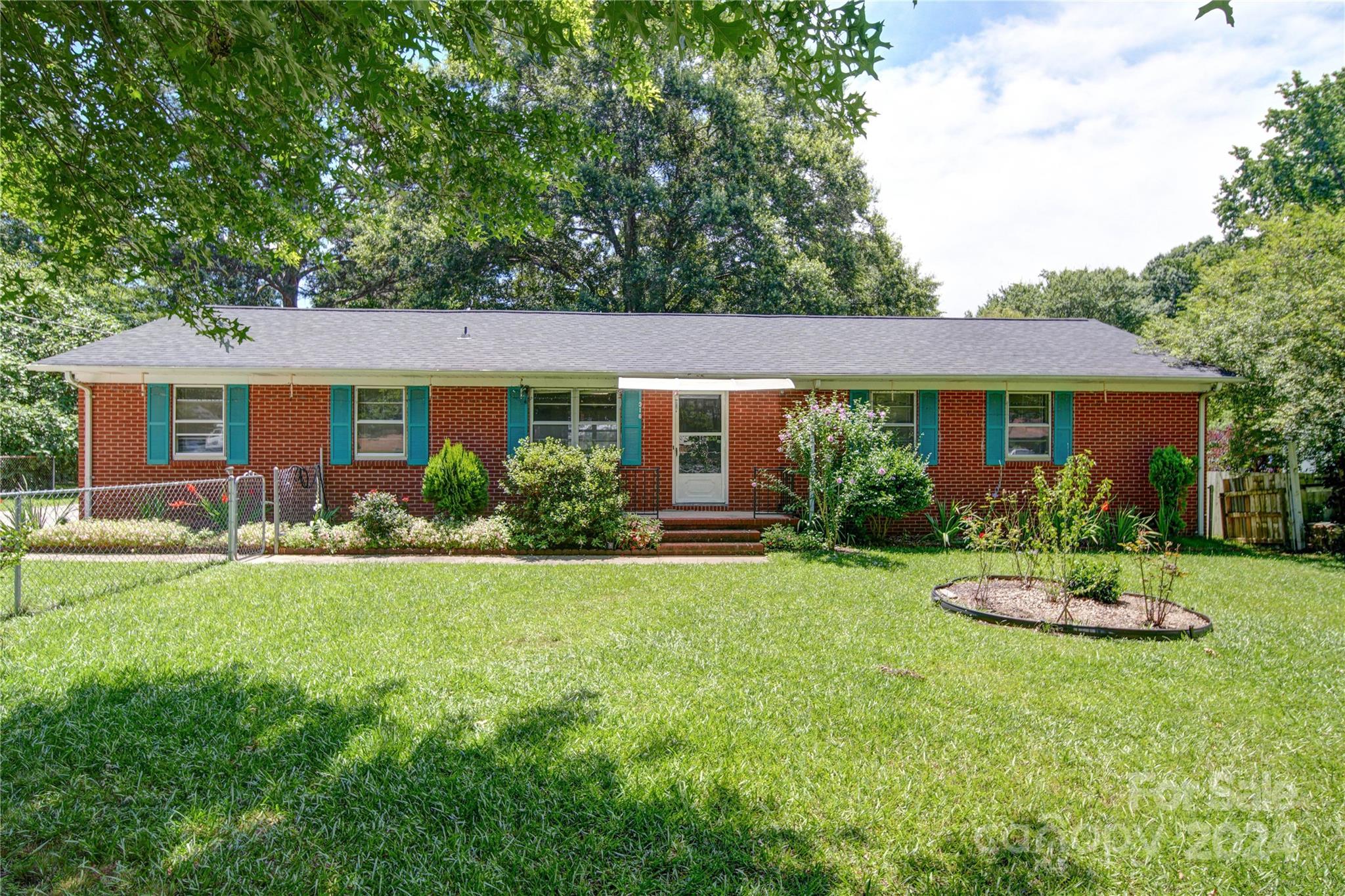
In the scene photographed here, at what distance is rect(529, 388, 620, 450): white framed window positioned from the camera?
13023mm

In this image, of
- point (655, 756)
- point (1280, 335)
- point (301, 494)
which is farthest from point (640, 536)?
point (1280, 335)

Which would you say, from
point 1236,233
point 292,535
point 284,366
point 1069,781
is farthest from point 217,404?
point 1236,233

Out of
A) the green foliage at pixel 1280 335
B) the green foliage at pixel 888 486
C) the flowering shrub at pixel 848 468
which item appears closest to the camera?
the green foliage at pixel 1280 335

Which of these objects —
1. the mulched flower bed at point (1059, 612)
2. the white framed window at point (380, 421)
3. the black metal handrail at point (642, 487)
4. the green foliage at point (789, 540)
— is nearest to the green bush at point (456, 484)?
the white framed window at point (380, 421)

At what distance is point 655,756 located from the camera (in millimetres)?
3646

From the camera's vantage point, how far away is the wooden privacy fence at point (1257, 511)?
13281 millimetres

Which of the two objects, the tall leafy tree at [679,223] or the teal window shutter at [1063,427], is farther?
the tall leafy tree at [679,223]

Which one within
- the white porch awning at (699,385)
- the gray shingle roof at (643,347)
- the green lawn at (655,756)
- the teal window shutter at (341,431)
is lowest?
the green lawn at (655,756)

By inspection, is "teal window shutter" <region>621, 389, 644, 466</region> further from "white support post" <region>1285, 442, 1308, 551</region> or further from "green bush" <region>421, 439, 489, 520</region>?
"white support post" <region>1285, 442, 1308, 551</region>

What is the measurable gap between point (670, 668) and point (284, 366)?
10170 mm

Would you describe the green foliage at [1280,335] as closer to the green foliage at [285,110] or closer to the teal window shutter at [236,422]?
the green foliage at [285,110]

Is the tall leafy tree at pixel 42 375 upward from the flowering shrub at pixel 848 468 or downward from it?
upward

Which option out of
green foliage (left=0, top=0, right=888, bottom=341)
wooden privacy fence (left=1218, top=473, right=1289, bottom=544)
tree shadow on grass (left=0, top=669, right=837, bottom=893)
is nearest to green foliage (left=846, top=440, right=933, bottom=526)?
green foliage (left=0, top=0, right=888, bottom=341)

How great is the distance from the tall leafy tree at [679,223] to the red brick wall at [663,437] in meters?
10.9
